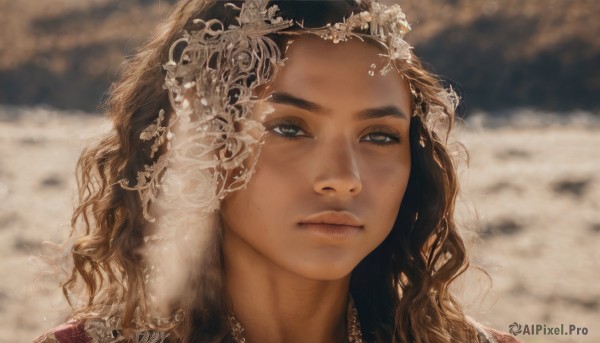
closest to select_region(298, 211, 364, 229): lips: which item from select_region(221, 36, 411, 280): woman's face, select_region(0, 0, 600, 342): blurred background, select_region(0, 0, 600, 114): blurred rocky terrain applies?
select_region(221, 36, 411, 280): woman's face

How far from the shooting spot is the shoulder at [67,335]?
9.76 feet

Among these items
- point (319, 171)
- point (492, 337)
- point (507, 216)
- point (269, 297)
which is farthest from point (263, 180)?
point (507, 216)

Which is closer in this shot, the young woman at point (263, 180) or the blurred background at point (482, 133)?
the young woman at point (263, 180)

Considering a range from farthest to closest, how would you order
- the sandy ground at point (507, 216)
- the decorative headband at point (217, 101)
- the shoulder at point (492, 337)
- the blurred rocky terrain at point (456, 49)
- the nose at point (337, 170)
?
the blurred rocky terrain at point (456, 49)
the sandy ground at point (507, 216)
the shoulder at point (492, 337)
the decorative headband at point (217, 101)
the nose at point (337, 170)

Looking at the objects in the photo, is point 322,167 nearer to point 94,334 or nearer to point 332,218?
point 332,218

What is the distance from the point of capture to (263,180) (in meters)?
2.87

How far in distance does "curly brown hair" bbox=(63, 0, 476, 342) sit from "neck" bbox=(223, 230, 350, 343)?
62 mm

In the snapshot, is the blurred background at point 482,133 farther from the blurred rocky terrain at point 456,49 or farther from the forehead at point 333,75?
the forehead at point 333,75

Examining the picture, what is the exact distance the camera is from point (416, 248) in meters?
3.32

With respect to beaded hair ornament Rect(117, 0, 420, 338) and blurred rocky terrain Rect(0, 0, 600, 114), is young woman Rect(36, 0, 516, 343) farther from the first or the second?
blurred rocky terrain Rect(0, 0, 600, 114)

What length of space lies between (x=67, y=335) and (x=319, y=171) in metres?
0.93

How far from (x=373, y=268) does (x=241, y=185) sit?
0.71 meters

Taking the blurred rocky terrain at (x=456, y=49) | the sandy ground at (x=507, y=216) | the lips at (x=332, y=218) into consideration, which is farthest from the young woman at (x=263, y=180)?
the blurred rocky terrain at (x=456, y=49)

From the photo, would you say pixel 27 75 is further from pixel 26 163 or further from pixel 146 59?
pixel 146 59
